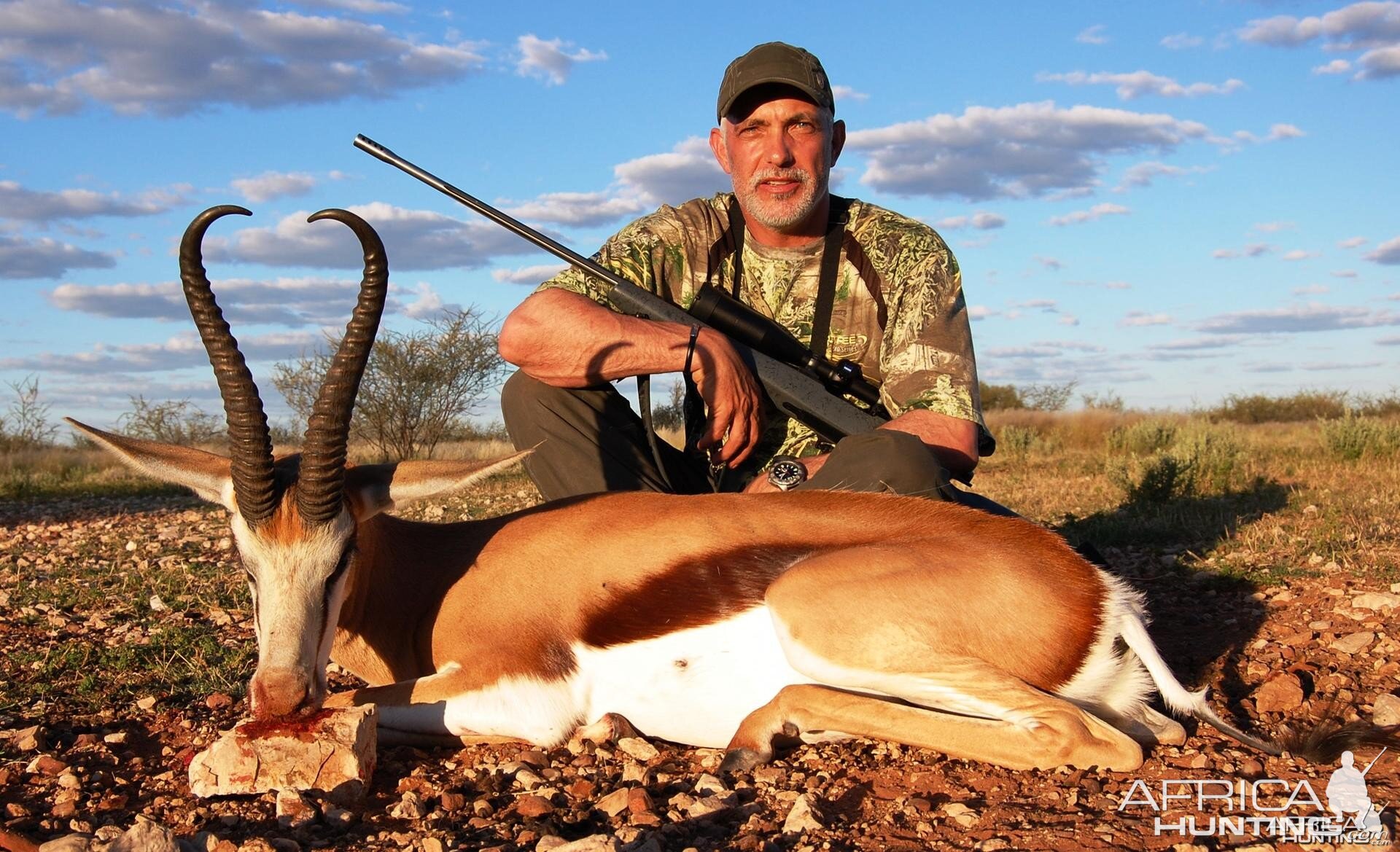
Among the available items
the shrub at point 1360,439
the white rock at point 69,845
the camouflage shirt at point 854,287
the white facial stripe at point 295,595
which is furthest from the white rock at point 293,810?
the shrub at point 1360,439

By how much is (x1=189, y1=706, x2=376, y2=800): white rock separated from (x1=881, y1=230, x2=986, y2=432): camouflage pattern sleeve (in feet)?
9.70

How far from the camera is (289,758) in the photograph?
332 cm

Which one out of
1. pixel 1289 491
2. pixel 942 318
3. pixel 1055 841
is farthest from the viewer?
pixel 1289 491

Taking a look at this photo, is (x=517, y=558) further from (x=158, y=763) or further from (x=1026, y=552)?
(x=1026, y=552)

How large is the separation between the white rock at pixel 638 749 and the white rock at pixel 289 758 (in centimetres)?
88

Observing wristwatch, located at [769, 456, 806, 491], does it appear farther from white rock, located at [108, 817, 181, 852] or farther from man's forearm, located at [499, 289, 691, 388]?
white rock, located at [108, 817, 181, 852]

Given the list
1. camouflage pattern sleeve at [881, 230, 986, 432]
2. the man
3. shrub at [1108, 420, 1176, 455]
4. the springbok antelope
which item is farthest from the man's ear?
shrub at [1108, 420, 1176, 455]

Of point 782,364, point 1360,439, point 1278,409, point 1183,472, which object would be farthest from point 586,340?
point 1278,409

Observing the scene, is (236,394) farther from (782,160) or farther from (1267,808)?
(1267,808)

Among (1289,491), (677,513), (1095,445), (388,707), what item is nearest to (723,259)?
(677,513)

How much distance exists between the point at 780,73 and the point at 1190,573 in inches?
147

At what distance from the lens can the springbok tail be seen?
3.59 m

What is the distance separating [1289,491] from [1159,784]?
23.6 ft

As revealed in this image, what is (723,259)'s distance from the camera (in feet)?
19.7
